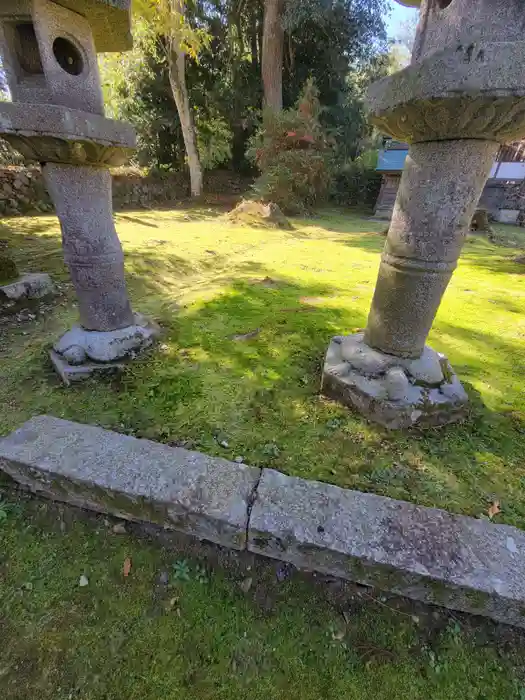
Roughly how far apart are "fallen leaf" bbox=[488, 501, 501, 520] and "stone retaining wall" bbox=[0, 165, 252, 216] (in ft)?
36.4

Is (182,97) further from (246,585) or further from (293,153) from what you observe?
(246,585)

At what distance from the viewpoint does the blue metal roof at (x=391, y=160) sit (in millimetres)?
15266

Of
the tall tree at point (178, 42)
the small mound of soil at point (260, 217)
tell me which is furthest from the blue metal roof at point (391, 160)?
the tall tree at point (178, 42)

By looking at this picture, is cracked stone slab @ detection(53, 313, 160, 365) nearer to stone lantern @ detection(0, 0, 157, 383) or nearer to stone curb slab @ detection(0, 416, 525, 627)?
stone lantern @ detection(0, 0, 157, 383)

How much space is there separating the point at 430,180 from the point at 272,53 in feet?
48.1

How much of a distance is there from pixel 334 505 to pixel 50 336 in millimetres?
2921

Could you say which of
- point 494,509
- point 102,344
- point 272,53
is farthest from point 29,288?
point 272,53

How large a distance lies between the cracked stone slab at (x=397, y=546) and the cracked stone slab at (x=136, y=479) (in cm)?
15

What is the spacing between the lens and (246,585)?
140 cm

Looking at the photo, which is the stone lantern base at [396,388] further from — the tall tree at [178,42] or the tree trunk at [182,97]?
the tree trunk at [182,97]

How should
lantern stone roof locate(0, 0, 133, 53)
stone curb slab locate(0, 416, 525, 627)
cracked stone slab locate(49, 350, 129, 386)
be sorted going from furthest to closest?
cracked stone slab locate(49, 350, 129, 386) < lantern stone roof locate(0, 0, 133, 53) < stone curb slab locate(0, 416, 525, 627)

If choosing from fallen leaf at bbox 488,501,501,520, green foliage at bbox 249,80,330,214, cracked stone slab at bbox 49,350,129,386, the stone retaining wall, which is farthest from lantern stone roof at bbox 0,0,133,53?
green foliage at bbox 249,80,330,214

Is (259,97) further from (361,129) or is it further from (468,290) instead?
(468,290)

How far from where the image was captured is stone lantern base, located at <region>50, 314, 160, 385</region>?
2.44 meters
